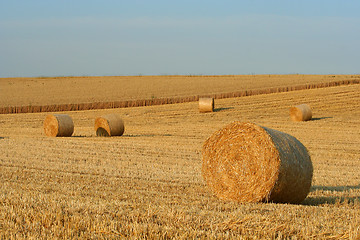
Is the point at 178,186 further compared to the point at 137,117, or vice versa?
the point at 137,117

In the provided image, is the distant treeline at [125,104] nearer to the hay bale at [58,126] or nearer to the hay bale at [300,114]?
the hay bale at [300,114]

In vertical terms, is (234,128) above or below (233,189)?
above

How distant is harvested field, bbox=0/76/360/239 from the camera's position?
4.76 m

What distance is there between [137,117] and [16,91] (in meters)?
15.5

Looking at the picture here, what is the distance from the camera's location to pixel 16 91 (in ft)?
121

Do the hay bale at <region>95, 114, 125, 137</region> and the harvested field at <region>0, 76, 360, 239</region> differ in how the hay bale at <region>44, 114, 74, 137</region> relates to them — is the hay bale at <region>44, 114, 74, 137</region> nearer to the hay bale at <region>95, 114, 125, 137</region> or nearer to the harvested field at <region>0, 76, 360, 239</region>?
the harvested field at <region>0, 76, 360, 239</region>

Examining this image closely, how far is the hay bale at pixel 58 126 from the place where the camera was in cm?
1767

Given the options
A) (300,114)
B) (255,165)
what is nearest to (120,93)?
(300,114)

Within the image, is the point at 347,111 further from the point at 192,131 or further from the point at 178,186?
the point at 178,186

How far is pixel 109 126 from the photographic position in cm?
1775

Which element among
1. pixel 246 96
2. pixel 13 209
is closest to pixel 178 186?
pixel 13 209

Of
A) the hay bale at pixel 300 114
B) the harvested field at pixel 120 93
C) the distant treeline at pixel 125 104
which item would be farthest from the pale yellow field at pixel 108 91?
the hay bale at pixel 300 114

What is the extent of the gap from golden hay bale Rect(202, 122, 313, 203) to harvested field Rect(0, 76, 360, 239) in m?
0.32

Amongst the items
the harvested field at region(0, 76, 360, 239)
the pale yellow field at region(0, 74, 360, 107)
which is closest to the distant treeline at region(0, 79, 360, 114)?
the pale yellow field at region(0, 74, 360, 107)
